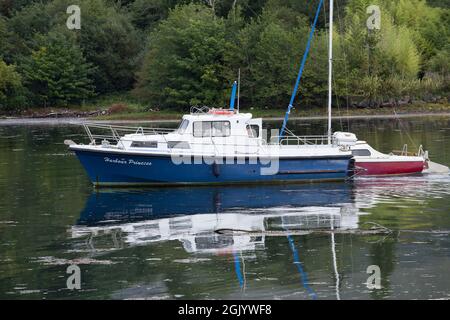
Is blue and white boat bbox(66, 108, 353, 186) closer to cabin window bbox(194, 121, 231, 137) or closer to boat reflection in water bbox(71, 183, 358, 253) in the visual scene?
cabin window bbox(194, 121, 231, 137)

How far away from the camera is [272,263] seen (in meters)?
23.2

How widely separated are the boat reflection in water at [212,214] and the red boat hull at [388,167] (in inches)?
62.2

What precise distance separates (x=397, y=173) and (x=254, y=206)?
8.69 m

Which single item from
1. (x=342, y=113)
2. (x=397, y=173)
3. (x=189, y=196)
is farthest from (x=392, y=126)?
(x=189, y=196)

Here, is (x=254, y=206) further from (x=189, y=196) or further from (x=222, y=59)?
(x=222, y=59)

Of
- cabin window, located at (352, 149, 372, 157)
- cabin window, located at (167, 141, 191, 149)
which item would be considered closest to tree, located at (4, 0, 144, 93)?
cabin window, located at (352, 149, 372, 157)

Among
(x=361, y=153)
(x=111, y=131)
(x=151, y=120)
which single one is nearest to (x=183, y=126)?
(x=361, y=153)

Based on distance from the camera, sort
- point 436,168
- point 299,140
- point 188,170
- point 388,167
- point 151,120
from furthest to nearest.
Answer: point 151,120, point 299,140, point 436,168, point 388,167, point 188,170

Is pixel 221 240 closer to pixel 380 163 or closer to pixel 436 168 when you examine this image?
pixel 380 163

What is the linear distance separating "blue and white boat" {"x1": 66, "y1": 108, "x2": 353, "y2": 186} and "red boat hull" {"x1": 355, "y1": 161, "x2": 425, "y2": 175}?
3.82 ft

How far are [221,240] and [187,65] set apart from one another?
183ft

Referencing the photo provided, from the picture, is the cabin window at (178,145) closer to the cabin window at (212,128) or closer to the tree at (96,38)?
the cabin window at (212,128)

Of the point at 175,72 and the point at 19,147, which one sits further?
the point at 175,72

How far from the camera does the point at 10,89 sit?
8344 cm
